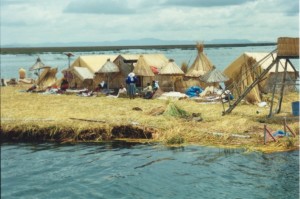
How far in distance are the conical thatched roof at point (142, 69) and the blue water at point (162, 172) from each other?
11.7 m

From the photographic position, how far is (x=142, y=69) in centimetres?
2681

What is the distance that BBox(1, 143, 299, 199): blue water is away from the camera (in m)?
11.0

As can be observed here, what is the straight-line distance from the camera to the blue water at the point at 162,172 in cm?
1098

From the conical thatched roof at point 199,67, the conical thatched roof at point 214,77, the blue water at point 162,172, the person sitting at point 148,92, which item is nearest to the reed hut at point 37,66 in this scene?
the person sitting at point 148,92

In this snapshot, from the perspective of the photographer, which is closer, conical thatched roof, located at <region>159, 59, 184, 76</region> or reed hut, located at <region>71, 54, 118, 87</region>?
conical thatched roof, located at <region>159, 59, 184, 76</region>

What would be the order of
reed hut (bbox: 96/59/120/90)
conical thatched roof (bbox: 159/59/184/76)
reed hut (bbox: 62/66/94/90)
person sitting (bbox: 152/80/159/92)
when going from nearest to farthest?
person sitting (bbox: 152/80/159/92) < conical thatched roof (bbox: 159/59/184/76) < reed hut (bbox: 96/59/120/90) < reed hut (bbox: 62/66/94/90)

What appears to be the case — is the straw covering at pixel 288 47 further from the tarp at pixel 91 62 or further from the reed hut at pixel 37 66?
the reed hut at pixel 37 66

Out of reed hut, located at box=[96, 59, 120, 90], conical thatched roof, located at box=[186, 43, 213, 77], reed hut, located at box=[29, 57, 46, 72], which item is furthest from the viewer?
reed hut, located at box=[29, 57, 46, 72]

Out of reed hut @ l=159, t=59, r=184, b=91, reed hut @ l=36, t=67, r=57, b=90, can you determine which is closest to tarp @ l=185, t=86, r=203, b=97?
reed hut @ l=159, t=59, r=184, b=91

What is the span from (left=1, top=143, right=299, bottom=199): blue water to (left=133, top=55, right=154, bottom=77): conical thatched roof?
11.7 meters

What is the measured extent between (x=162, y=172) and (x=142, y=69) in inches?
573

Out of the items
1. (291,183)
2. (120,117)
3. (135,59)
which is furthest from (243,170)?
(135,59)

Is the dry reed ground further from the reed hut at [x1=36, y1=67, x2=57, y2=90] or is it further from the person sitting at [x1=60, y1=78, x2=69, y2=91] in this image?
the reed hut at [x1=36, y1=67, x2=57, y2=90]

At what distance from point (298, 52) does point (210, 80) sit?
19.0 ft
